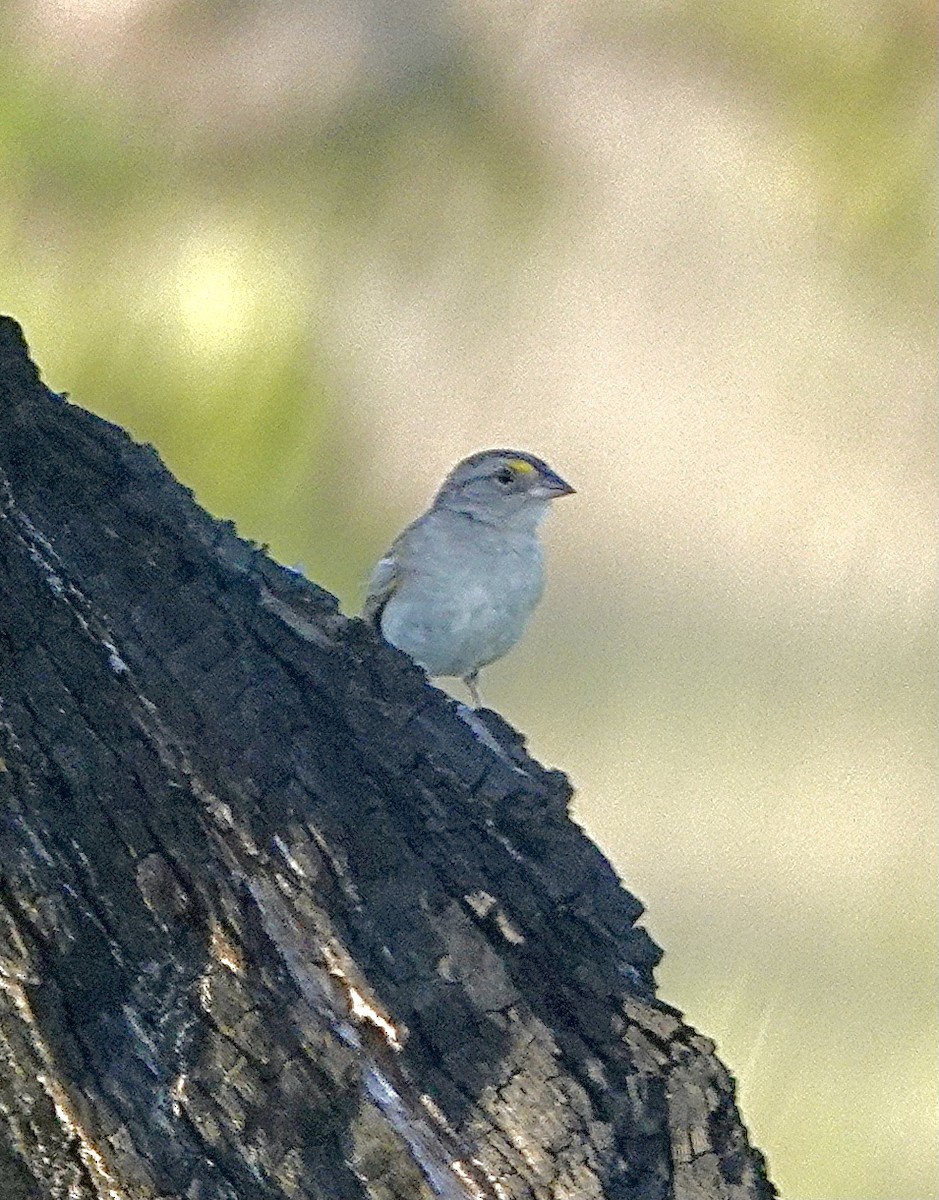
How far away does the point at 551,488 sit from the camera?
A: 2508mm

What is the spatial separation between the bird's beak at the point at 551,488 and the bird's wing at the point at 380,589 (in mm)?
229

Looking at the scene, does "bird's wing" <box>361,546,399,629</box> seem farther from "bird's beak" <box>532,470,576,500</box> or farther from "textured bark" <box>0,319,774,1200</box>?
"textured bark" <box>0,319,774,1200</box>

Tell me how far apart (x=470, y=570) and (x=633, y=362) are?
0.53 metres

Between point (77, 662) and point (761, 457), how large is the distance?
178 centimetres

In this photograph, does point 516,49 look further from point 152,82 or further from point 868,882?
point 868,882

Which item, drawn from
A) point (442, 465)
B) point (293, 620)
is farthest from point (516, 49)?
point (293, 620)

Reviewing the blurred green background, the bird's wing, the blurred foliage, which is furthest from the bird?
the blurred foliage

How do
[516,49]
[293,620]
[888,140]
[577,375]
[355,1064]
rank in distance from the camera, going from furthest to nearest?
[577,375] < [516,49] < [888,140] < [293,620] < [355,1064]

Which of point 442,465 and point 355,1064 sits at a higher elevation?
point 442,465

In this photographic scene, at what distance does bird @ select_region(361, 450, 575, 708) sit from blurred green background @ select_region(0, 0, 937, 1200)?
15cm

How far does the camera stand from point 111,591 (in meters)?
1.10

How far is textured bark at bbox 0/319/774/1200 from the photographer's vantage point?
1.01m

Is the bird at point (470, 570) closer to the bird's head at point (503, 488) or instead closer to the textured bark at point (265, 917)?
the bird's head at point (503, 488)

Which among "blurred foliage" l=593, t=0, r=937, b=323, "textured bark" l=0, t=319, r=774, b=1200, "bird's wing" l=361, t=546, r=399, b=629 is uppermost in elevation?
"blurred foliage" l=593, t=0, r=937, b=323
